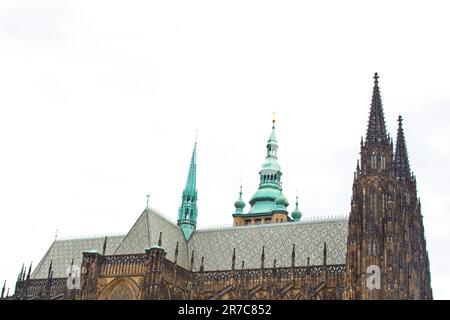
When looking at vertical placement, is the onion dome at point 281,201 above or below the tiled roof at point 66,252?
above

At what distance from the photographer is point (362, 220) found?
46406 mm

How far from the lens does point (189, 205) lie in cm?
6969

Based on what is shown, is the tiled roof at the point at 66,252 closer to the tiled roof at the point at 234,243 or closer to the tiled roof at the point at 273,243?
the tiled roof at the point at 234,243

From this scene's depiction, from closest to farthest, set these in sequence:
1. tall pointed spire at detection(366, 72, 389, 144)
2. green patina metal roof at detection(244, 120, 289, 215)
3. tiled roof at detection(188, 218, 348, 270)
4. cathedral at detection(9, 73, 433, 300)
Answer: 1. cathedral at detection(9, 73, 433, 300)
2. tall pointed spire at detection(366, 72, 389, 144)
3. tiled roof at detection(188, 218, 348, 270)
4. green patina metal roof at detection(244, 120, 289, 215)

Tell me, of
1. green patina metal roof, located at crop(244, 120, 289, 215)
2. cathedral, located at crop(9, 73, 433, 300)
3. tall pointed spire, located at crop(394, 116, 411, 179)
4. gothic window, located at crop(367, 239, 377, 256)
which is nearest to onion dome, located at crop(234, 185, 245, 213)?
green patina metal roof, located at crop(244, 120, 289, 215)

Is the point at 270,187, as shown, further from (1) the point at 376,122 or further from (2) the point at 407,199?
(1) the point at 376,122

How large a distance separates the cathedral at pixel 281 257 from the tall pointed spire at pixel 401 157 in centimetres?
11

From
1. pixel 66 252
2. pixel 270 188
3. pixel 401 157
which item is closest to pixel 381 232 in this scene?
pixel 401 157

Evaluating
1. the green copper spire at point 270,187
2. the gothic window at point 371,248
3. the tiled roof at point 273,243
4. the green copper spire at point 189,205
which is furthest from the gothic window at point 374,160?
the green copper spire at point 270,187

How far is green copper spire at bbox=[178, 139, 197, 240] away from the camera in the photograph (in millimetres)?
64250

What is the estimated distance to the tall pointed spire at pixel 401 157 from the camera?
55406mm

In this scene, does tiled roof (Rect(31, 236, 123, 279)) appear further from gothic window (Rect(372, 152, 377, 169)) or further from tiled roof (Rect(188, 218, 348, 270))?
gothic window (Rect(372, 152, 377, 169))

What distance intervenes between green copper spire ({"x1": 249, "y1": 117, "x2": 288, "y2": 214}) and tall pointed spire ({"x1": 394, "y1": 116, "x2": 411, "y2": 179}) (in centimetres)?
2495
